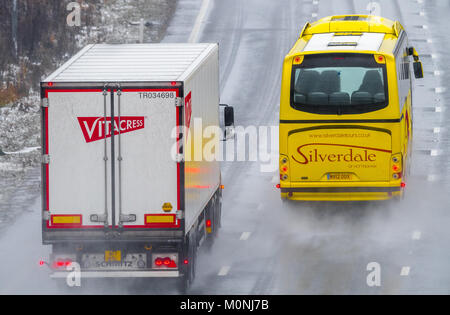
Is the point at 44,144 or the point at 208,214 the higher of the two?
the point at 44,144

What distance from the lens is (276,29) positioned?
43031 millimetres

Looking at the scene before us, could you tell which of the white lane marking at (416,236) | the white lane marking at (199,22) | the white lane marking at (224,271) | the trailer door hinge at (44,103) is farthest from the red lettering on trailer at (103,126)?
the white lane marking at (199,22)

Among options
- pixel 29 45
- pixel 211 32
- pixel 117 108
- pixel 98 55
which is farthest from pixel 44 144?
pixel 211 32

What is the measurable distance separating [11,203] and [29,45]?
1575 cm

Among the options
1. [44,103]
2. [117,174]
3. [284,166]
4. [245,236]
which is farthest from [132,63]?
[284,166]

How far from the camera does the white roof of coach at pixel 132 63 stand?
16281 mm

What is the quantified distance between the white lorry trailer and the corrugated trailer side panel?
0.32ft

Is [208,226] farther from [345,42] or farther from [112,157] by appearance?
[345,42]

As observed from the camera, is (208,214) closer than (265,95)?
Yes

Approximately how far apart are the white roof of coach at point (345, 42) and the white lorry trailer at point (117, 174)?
19.5 ft

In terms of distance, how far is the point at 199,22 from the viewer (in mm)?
43750

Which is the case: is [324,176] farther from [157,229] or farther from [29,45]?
[29,45]

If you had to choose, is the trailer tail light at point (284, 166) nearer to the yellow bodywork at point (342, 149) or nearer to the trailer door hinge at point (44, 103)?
the yellow bodywork at point (342, 149)

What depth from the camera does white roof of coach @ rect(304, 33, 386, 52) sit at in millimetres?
21594
